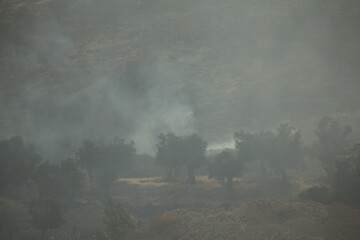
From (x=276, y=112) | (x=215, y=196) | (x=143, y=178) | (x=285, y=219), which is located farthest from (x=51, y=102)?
(x=285, y=219)

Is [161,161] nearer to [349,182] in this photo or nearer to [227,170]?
[227,170]


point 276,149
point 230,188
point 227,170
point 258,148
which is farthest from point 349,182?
point 258,148

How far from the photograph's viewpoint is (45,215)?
6159cm

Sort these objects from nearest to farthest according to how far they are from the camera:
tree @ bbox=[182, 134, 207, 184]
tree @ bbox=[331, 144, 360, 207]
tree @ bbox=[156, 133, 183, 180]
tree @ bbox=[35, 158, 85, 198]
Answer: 1. tree @ bbox=[331, 144, 360, 207]
2. tree @ bbox=[35, 158, 85, 198]
3. tree @ bbox=[182, 134, 207, 184]
4. tree @ bbox=[156, 133, 183, 180]

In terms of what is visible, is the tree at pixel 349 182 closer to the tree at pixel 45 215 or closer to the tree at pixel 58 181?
the tree at pixel 45 215

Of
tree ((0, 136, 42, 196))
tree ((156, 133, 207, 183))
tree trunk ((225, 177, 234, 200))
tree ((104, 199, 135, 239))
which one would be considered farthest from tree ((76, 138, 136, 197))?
tree ((104, 199, 135, 239))

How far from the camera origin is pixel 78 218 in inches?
3014

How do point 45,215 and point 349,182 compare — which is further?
point 349,182

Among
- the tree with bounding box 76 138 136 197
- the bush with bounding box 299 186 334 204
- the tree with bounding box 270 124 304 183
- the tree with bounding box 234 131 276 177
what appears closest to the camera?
the bush with bounding box 299 186 334 204

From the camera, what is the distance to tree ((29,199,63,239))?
6125 cm

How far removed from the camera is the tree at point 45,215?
6125 centimetres

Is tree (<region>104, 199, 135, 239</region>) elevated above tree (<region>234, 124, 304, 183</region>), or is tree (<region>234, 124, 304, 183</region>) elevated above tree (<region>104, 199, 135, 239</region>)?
tree (<region>234, 124, 304, 183</region>)

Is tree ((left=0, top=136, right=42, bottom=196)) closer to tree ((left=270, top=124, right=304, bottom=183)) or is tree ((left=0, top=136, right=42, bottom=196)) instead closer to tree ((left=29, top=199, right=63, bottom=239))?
tree ((left=29, top=199, right=63, bottom=239))

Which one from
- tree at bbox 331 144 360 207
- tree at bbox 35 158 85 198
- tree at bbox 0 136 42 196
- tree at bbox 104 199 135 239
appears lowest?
tree at bbox 104 199 135 239
